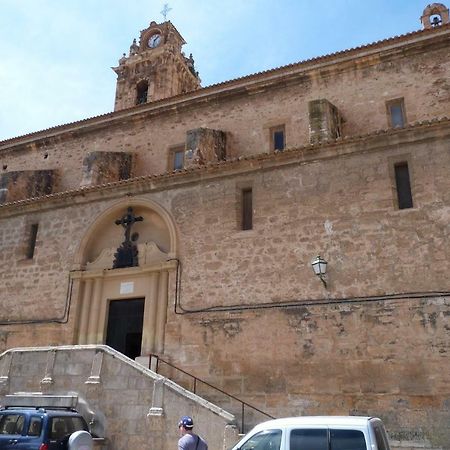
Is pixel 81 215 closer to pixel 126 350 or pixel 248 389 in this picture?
pixel 126 350

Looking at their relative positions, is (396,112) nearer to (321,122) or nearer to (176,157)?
(321,122)

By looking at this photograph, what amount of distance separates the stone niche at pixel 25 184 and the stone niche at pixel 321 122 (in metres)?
8.91

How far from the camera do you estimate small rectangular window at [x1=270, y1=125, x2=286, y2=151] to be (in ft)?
45.1

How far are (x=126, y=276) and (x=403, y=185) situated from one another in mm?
6887

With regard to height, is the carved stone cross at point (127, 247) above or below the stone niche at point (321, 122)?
below

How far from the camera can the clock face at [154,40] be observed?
28.9 m

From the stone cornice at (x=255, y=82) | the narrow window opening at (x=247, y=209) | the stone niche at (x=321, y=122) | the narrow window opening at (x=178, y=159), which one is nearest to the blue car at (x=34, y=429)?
the narrow window opening at (x=247, y=209)

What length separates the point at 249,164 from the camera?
11656mm

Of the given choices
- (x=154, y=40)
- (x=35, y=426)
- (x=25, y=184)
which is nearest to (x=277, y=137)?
(x=25, y=184)

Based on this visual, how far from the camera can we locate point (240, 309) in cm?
1066

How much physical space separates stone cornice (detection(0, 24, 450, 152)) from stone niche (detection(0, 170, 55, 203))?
161 cm

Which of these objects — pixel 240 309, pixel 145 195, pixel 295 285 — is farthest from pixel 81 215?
pixel 295 285

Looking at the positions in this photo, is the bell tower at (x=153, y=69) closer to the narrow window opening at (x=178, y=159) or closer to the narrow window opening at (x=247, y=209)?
the narrow window opening at (x=178, y=159)

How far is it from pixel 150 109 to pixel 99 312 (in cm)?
662
